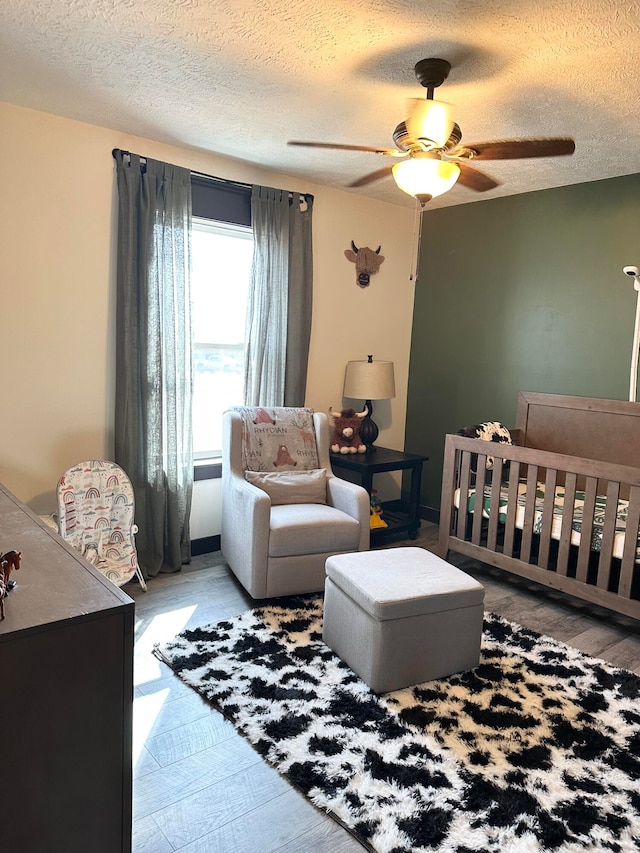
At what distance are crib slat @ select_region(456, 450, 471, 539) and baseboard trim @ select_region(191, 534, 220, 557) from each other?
1523mm

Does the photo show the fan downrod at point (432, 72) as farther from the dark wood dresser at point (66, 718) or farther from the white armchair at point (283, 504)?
the dark wood dresser at point (66, 718)

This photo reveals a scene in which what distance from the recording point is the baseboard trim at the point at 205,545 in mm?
3771

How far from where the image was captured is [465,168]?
8.14 feet

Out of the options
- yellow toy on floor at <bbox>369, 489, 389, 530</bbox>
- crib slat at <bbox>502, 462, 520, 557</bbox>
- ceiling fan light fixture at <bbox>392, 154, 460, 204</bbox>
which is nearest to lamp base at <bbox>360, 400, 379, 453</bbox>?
yellow toy on floor at <bbox>369, 489, 389, 530</bbox>

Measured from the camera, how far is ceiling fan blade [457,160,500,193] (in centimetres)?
247

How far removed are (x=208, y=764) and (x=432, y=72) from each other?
252 cm

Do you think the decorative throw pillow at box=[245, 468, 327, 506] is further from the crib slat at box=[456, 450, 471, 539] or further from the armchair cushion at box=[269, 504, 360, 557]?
the crib slat at box=[456, 450, 471, 539]

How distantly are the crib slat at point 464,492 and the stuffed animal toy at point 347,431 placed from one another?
82cm

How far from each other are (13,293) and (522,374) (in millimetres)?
3146

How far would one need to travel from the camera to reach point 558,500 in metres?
3.54

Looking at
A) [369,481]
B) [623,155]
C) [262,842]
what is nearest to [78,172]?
[369,481]

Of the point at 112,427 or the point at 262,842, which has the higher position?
the point at 112,427

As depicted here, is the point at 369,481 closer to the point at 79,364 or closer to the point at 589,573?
the point at 589,573

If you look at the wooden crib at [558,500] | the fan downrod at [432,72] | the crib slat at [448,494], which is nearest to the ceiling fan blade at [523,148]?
the fan downrod at [432,72]
